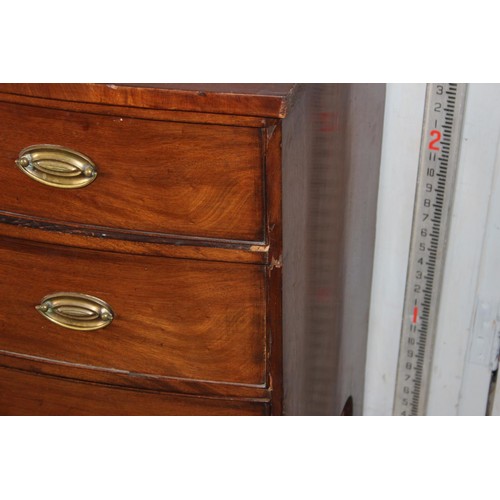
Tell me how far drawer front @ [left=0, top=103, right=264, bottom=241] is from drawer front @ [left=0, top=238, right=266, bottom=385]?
2.2 inches

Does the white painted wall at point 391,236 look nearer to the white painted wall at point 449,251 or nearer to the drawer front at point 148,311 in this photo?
the white painted wall at point 449,251

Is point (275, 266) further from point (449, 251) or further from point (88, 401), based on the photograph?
point (449, 251)

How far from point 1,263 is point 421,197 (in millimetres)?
679

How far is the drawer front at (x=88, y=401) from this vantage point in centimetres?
120

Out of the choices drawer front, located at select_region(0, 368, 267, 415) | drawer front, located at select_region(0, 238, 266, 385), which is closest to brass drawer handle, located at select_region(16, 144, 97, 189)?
drawer front, located at select_region(0, 238, 266, 385)

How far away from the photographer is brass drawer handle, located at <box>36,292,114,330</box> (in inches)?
45.3

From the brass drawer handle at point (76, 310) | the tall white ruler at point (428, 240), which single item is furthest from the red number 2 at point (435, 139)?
the brass drawer handle at point (76, 310)

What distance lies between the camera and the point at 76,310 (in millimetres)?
1153

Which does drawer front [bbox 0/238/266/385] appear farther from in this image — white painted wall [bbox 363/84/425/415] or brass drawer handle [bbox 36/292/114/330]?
white painted wall [bbox 363/84/425/415]

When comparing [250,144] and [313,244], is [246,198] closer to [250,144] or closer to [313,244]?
[250,144]

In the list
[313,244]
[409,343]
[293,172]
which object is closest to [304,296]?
[313,244]

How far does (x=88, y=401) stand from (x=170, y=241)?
0.31 meters

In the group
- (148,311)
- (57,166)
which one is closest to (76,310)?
(148,311)

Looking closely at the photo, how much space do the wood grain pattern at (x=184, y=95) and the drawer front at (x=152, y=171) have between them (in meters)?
0.03
